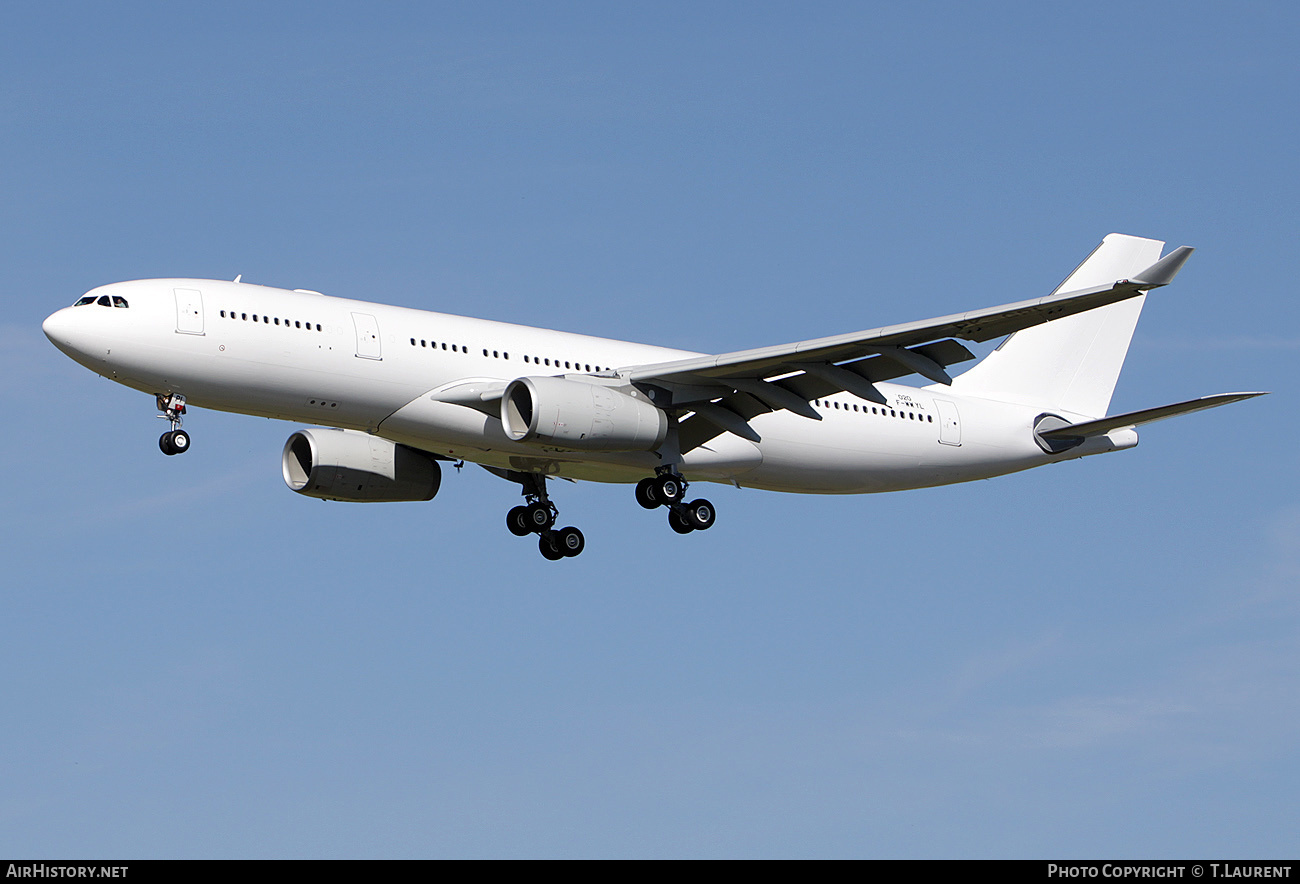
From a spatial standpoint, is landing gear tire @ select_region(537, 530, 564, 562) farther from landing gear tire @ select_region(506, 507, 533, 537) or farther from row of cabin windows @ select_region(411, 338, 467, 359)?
row of cabin windows @ select_region(411, 338, 467, 359)

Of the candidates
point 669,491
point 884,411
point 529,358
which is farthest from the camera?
point 884,411

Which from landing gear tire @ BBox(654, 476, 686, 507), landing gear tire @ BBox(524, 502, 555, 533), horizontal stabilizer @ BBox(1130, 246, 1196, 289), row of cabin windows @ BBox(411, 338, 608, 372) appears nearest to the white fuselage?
row of cabin windows @ BBox(411, 338, 608, 372)

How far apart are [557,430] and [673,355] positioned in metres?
5.69

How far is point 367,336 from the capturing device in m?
31.2

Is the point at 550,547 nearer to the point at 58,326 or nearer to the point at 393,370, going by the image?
the point at 393,370

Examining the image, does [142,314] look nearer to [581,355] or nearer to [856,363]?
[581,355]

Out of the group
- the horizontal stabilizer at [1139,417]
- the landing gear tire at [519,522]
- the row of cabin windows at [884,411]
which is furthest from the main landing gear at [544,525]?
the horizontal stabilizer at [1139,417]

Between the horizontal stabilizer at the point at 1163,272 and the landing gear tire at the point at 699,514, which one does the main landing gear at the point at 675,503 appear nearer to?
the landing gear tire at the point at 699,514

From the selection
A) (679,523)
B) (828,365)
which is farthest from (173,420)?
(828,365)

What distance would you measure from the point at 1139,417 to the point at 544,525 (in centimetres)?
1392

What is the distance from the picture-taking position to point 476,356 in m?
32.6

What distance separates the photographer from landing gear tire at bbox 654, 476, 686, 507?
34.2 meters

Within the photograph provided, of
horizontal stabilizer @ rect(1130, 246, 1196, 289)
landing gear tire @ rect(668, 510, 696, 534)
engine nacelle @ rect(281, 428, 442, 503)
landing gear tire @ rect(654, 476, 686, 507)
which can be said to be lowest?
landing gear tire @ rect(668, 510, 696, 534)
